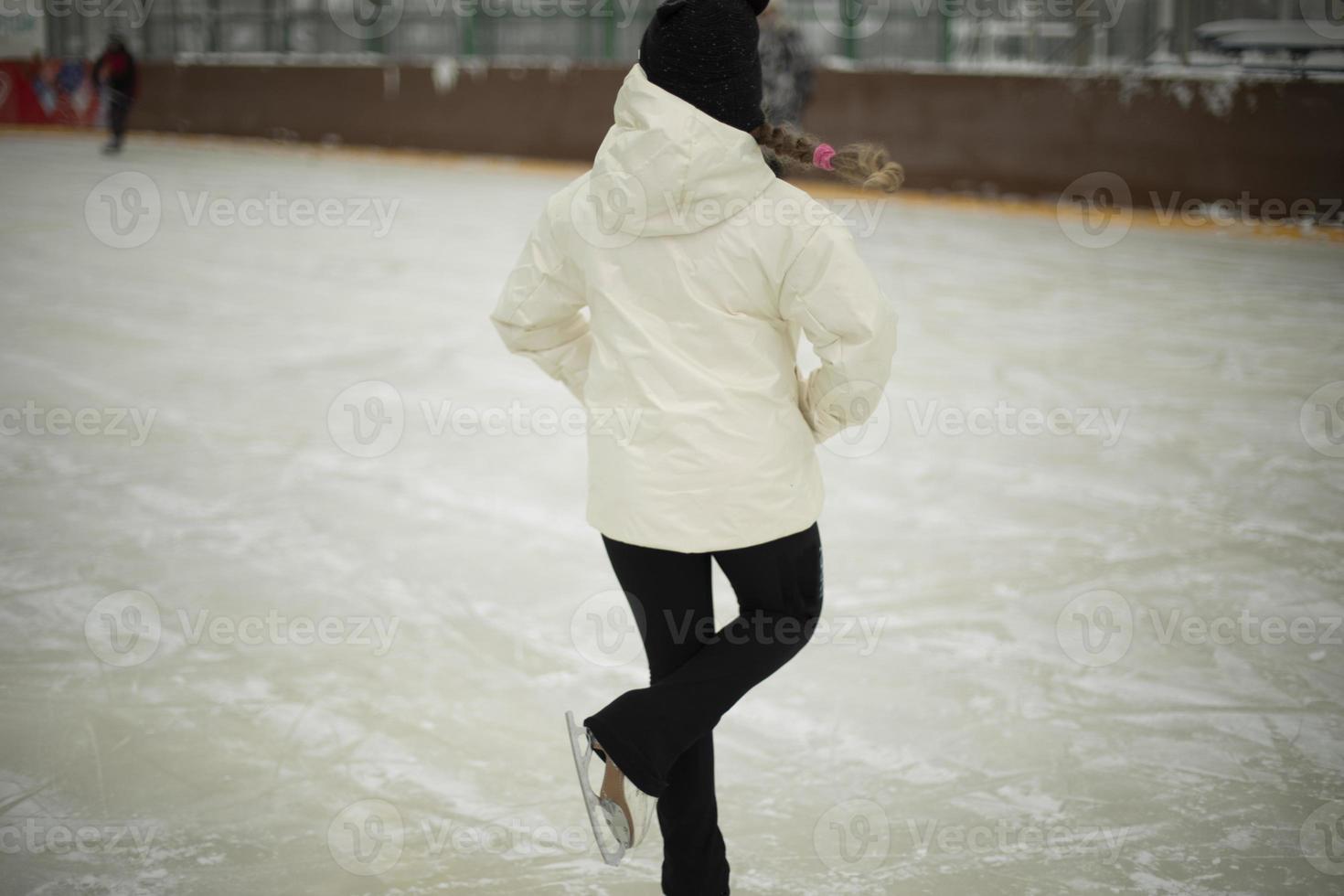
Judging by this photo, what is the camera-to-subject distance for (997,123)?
1101 centimetres

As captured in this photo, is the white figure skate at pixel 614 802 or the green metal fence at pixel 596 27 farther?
the green metal fence at pixel 596 27

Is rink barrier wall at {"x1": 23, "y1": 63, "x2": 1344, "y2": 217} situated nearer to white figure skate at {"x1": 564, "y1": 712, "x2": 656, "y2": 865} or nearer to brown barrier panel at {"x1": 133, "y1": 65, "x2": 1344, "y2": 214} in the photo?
brown barrier panel at {"x1": 133, "y1": 65, "x2": 1344, "y2": 214}

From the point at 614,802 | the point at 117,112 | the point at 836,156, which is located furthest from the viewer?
the point at 117,112

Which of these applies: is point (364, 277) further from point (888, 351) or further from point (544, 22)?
point (544, 22)

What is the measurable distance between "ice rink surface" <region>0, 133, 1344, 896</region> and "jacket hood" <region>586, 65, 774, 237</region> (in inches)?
47.9

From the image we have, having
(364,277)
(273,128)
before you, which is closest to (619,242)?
(364,277)

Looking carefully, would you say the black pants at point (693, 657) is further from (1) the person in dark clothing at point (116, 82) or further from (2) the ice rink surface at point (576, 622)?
(1) the person in dark clothing at point (116, 82)

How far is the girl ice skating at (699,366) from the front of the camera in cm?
182

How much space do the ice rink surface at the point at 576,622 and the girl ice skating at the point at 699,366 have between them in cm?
50

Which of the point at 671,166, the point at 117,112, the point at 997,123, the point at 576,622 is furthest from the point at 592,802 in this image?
the point at 117,112

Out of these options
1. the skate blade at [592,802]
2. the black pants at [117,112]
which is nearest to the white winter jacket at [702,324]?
the skate blade at [592,802]

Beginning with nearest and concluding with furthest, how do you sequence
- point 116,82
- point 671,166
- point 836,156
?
point 671,166 → point 836,156 → point 116,82

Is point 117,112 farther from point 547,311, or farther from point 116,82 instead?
point 547,311

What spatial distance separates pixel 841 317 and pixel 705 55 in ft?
1.39
